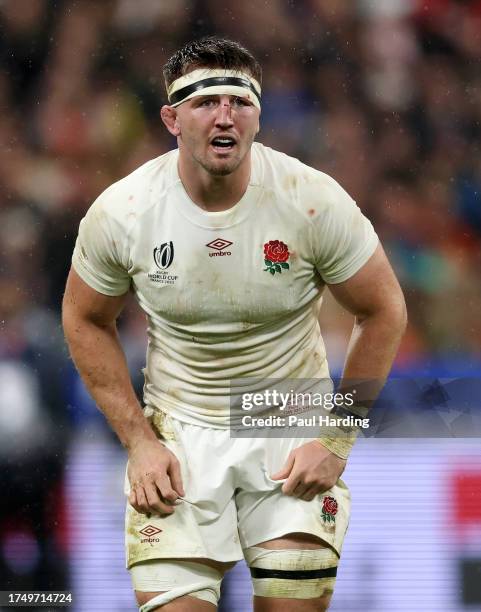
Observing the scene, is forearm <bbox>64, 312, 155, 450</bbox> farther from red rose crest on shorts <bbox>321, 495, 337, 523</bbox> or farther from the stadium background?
the stadium background

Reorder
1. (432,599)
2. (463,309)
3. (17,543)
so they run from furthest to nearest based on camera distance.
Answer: (463,309) < (17,543) < (432,599)

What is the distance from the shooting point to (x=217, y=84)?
300cm

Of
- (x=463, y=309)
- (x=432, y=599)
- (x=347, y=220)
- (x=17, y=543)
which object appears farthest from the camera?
(x=463, y=309)

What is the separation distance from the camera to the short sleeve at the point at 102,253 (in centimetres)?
305

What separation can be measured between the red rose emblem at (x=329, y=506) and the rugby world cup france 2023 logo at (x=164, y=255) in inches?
26.7

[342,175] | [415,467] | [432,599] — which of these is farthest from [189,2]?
[432,599]

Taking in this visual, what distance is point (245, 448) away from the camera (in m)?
3.08

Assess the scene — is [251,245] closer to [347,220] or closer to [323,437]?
[347,220]

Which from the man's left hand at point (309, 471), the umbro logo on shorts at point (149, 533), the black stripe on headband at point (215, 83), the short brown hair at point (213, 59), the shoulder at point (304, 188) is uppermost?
the short brown hair at point (213, 59)

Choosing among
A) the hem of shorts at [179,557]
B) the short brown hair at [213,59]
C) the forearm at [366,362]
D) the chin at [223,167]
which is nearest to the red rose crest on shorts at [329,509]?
the forearm at [366,362]

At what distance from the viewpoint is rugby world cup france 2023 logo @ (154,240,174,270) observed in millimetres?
3031

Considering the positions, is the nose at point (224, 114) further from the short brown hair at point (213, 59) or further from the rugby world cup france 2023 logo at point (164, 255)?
the rugby world cup france 2023 logo at point (164, 255)

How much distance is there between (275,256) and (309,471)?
515 mm

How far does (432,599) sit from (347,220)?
1.66 metres
